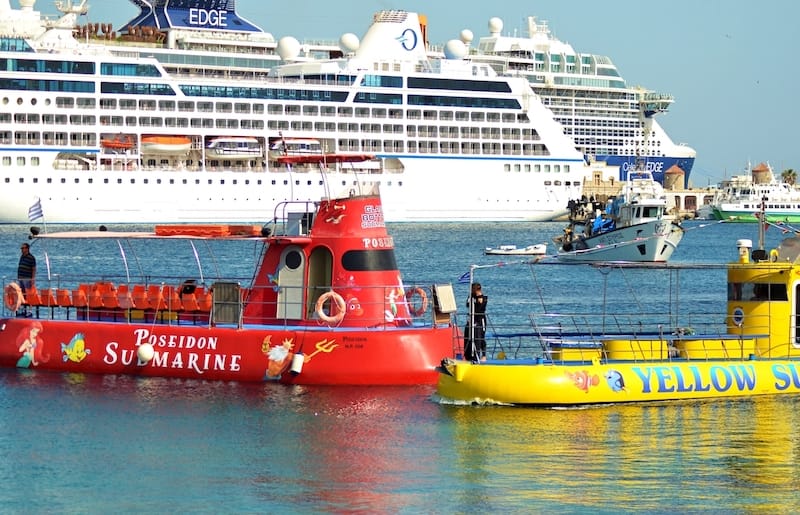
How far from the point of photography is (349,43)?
379ft

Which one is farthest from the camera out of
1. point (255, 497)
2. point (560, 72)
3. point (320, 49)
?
point (560, 72)

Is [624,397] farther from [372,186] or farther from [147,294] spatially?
[147,294]

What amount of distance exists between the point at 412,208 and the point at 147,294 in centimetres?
Answer: 8181

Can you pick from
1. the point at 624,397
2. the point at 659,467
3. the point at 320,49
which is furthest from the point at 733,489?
the point at 320,49

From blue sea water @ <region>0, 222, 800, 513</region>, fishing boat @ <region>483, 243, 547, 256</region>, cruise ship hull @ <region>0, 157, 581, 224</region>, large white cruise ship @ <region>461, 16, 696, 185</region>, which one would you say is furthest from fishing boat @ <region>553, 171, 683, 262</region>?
large white cruise ship @ <region>461, 16, 696, 185</region>

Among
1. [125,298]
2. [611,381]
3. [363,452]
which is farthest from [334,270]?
[363,452]

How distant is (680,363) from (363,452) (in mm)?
6089

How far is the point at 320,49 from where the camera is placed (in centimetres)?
12469

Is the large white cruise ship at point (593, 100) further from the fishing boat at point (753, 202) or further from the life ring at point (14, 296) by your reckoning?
the life ring at point (14, 296)

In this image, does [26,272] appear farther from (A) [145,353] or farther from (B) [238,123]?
(B) [238,123]

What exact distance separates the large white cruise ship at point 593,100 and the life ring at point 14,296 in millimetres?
119232

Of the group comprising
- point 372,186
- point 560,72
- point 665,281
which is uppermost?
point 560,72

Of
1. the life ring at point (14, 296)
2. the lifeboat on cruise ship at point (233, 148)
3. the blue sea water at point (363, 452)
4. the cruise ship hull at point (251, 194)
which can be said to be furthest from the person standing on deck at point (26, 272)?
the lifeboat on cruise ship at point (233, 148)

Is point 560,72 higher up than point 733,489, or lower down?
higher up
